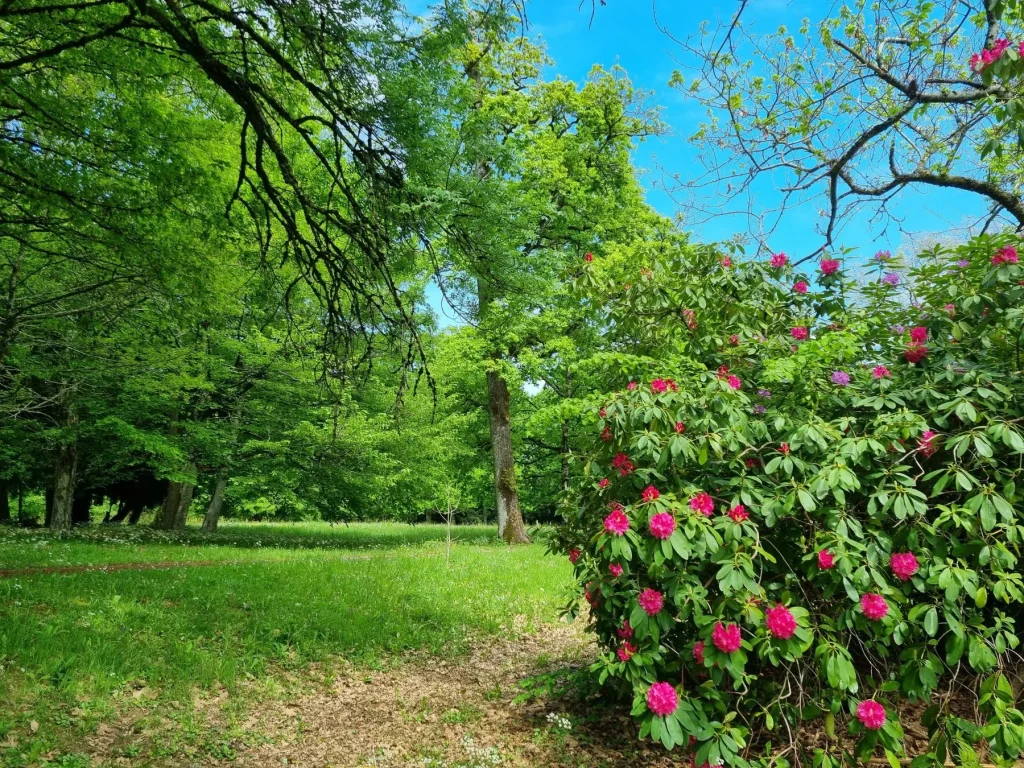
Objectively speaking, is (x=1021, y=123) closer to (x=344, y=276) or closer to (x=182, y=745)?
(x=344, y=276)

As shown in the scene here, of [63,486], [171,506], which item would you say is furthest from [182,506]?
[63,486]

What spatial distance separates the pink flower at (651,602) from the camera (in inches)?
121

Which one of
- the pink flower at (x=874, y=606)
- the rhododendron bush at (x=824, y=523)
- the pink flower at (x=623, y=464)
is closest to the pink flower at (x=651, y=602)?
the rhododendron bush at (x=824, y=523)

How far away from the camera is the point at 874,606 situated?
2.89 m

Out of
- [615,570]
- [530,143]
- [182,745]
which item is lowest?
[182,745]

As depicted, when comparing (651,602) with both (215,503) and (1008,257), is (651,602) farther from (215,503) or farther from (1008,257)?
(215,503)

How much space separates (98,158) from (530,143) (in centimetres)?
1041

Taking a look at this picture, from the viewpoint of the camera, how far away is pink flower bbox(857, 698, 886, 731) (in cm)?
294

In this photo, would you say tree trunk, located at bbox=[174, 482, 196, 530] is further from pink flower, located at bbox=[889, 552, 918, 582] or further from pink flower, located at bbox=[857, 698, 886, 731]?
pink flower, located at bbox=[889, 552, 918, 582]

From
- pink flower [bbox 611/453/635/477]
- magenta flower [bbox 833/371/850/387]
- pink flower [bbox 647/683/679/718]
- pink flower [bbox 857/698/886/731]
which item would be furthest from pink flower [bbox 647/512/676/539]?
magenta flower [bbox 833/371/850/387]

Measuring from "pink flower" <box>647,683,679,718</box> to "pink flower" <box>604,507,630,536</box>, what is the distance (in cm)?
79

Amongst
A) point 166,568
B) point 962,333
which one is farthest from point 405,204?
point 166,568

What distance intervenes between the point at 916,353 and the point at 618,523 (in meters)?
2.18

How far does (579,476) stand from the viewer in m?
4.07
